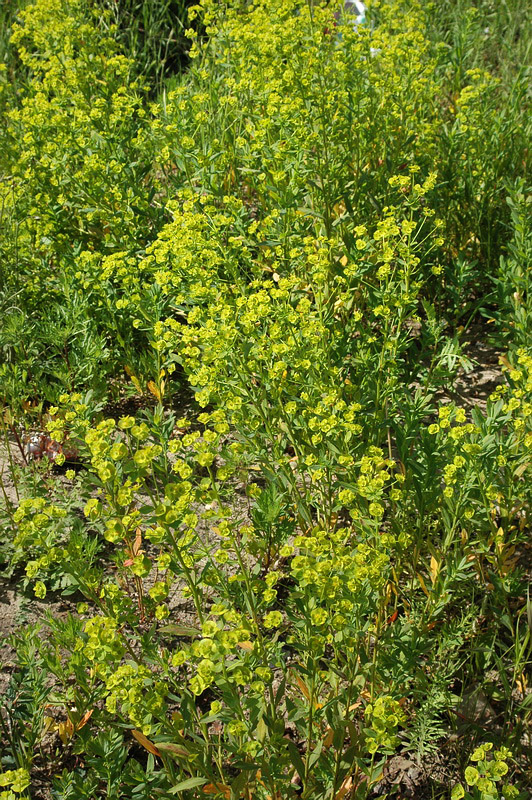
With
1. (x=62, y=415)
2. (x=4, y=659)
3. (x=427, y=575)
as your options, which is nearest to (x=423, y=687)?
(x=427, y=575)

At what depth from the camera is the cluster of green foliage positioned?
1726 millimetres

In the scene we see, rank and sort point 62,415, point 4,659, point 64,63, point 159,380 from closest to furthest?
point 4,659
point 159,380
point 62,415
point 64,63

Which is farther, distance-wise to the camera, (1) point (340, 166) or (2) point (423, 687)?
(1) point (340, 166)

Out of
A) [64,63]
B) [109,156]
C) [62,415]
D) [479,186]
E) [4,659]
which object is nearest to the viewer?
[4,659]

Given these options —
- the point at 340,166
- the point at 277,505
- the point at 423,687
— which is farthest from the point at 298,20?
the point at 423,687

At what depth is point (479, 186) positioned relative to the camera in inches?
143

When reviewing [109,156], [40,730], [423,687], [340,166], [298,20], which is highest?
[298,20]

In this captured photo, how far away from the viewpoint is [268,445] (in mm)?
2820

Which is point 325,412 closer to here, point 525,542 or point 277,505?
point 277,505

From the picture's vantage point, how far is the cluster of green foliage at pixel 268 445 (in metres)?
1.73

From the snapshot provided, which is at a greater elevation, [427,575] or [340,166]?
[340,166]

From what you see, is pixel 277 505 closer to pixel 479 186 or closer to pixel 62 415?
pixel 62 415

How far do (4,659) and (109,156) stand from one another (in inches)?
85.7

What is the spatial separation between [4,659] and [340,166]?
228cm
